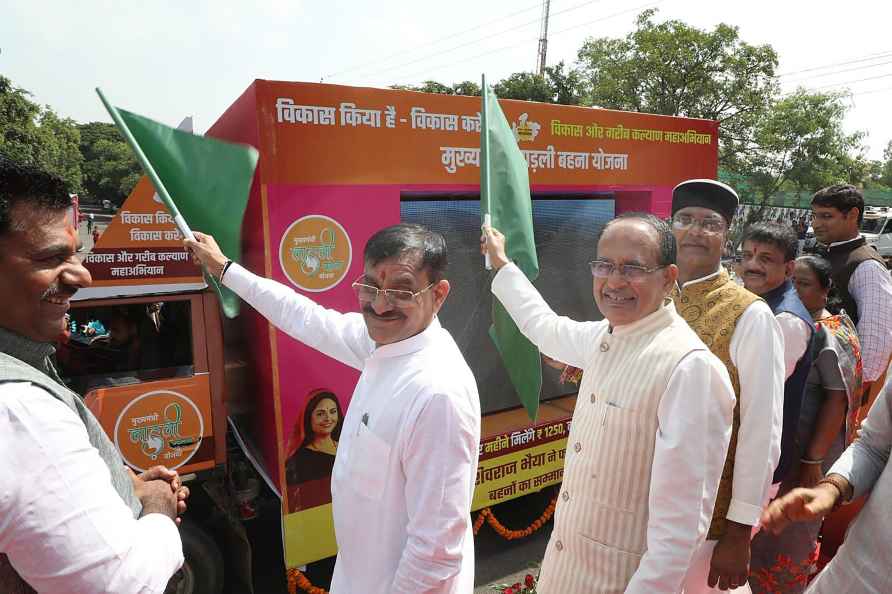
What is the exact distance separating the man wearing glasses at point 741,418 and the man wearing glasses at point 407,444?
80 centimetres

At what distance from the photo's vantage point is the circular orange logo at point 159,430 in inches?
119

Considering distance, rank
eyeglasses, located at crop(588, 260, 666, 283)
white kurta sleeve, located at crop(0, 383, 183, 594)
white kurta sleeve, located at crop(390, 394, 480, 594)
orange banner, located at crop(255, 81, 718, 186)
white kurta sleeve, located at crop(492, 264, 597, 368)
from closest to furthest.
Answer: white kurta sleeve, located at crop(0, 383, 183, 594) < white kurta sleeve, located at crop(390, 394, 480, 594) < eyeglasses, located at crop(588, 260, 666, 283) < white kurta sleeve, located at crop(492, 264, 597, 368) < orange banner, located at crop(255, 81, 718, 186)

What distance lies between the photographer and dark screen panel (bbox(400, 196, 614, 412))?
157 inches

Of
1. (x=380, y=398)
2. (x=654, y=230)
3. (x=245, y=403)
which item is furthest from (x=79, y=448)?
(x=245, y=403)

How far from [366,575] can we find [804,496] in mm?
1227

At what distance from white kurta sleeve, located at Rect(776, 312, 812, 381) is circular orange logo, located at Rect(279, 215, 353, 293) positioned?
2.11 meters

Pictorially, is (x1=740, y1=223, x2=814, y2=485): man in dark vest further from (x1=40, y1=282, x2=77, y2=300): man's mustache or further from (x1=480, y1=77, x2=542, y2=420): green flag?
(x1=40, y1=282, x2=77, y2=300): man's mustache

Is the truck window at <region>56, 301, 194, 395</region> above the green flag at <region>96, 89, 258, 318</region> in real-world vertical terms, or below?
below

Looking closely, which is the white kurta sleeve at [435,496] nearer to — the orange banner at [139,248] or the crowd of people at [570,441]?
the crowd of people at [570,441]

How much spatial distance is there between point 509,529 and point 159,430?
264 centimetres

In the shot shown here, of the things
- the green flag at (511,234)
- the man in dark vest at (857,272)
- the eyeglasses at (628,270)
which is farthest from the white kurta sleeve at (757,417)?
the man in dark vest at (857,272)

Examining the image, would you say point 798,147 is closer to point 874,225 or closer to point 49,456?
point 874,225

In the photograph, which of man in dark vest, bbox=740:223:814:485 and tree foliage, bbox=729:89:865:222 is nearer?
man in dark vest, bbox=740:223:814:485

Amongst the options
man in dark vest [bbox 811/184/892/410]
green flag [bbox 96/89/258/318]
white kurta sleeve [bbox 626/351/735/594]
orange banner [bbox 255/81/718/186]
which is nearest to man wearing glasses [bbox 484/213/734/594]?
white kurta sleeve [bbox 626/351/735/594]
